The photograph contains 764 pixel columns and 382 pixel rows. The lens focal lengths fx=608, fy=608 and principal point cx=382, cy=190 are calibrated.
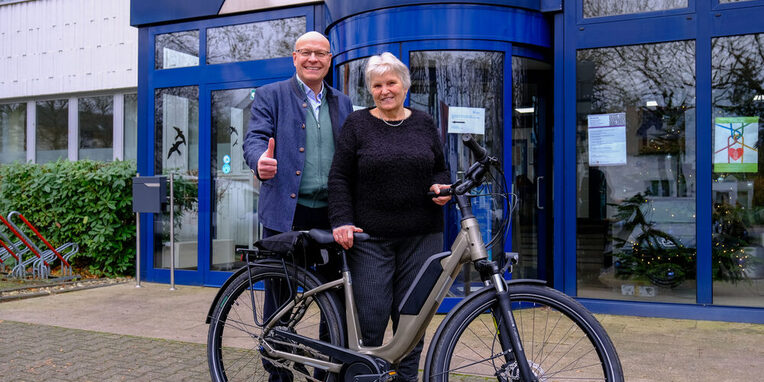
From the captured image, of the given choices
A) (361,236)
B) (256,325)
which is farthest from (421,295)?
(256,325)

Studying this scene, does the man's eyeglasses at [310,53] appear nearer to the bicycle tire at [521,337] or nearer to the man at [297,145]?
the man at [297,145]

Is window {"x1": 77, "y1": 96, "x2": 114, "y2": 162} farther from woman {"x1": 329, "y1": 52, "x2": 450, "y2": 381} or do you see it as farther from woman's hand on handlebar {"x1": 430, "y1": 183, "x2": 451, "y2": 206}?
woman's hand on handlebar {"x1": 430, "y1": 183, "x2": 451, "y2": 206}

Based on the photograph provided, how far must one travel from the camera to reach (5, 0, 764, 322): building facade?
5.24 m

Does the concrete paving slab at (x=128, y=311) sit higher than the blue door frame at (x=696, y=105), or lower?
lower

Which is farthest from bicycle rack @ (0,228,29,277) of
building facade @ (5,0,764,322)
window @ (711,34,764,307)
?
window @ (711,34,764,307)

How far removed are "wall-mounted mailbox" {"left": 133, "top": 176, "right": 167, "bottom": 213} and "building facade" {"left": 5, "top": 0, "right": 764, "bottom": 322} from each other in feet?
7.60

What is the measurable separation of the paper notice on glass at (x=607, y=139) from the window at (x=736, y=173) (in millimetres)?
746

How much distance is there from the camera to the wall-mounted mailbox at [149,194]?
21.9ft

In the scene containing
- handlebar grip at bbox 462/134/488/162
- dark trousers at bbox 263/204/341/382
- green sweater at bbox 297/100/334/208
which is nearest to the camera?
handlebar grip at bbox 462/134/488/162

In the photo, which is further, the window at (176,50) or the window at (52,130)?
the window at (52,130)

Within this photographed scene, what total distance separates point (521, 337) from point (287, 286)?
3.65 ft

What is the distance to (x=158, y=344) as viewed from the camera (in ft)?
14.5

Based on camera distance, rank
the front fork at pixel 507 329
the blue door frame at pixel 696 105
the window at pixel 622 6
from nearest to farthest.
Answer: the front fork at pixel 507 329 < the blue door frame at pixel 696 105 < the window at pixel 622 6

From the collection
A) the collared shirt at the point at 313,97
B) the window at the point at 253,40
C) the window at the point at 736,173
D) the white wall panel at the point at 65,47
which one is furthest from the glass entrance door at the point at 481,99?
the white wall panel at the point at 65,47
